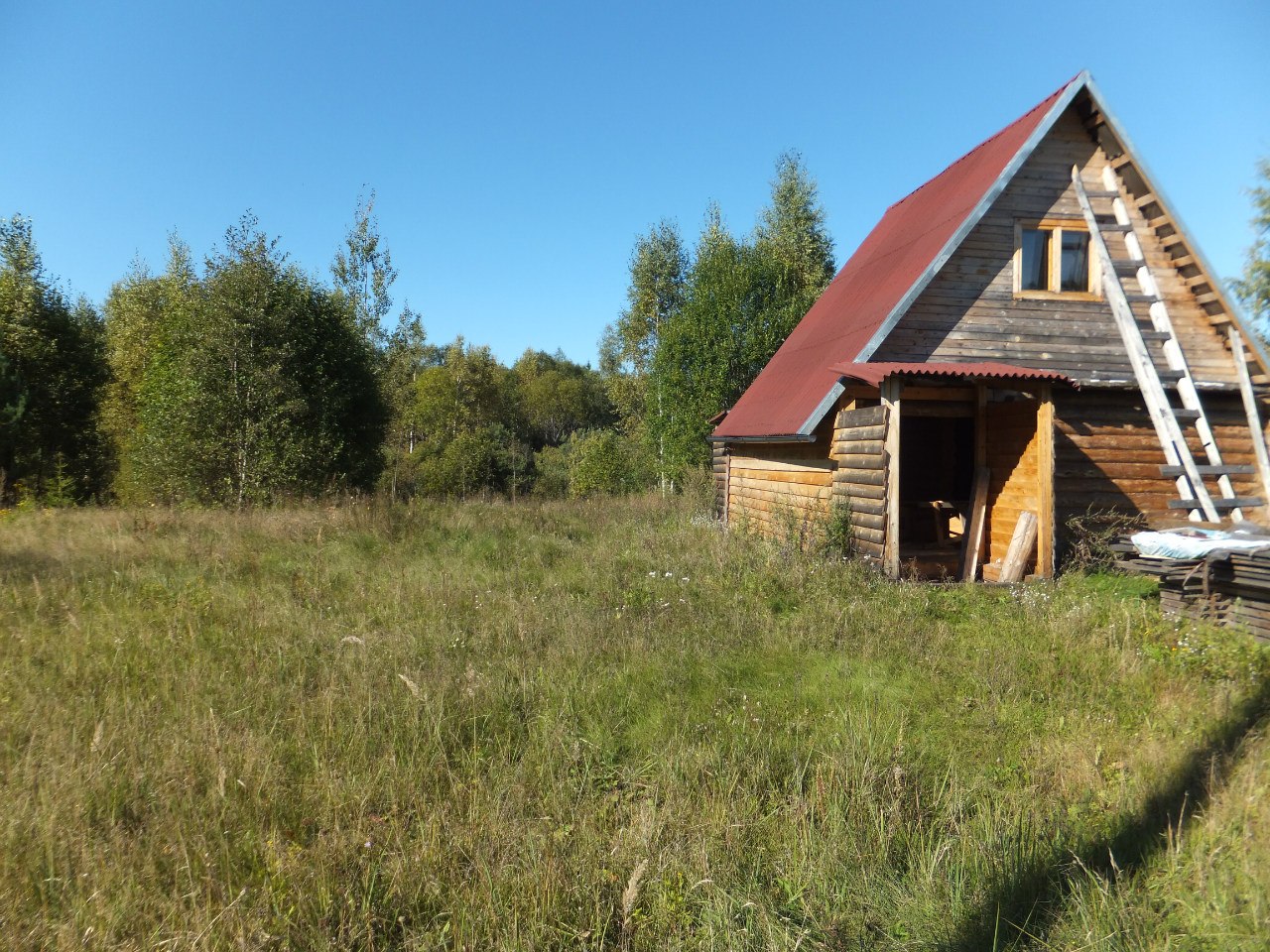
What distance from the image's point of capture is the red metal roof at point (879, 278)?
1029cm

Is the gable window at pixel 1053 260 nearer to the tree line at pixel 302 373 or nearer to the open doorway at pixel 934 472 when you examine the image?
the open doorway at pixel 934 472

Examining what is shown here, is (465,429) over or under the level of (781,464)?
over

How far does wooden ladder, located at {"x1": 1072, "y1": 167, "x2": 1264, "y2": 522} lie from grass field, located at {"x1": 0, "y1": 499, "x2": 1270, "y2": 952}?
8.73 feet

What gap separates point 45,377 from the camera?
22.6 m

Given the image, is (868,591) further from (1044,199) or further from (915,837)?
(1044,199)

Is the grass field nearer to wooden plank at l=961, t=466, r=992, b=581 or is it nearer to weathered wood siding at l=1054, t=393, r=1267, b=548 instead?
wooden plank at l=961, t=466, r=992, b=581

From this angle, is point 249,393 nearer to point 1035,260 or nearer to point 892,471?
point 892,471

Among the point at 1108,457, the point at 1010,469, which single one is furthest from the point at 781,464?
the point at 1108,457

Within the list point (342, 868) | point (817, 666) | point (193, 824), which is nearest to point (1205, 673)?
point (817, 666)

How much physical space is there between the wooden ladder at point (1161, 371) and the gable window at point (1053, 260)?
0.79ft

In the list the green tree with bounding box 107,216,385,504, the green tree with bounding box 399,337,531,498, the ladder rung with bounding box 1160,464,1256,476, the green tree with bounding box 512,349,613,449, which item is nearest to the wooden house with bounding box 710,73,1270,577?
the ladder rung with bounding box 1160,464,1256,476

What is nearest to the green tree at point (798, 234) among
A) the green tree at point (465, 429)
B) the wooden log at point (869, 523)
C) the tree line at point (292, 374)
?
the tree line at point (292, 374)

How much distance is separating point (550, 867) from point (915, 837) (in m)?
1.81

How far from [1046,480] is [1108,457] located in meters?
2.13
